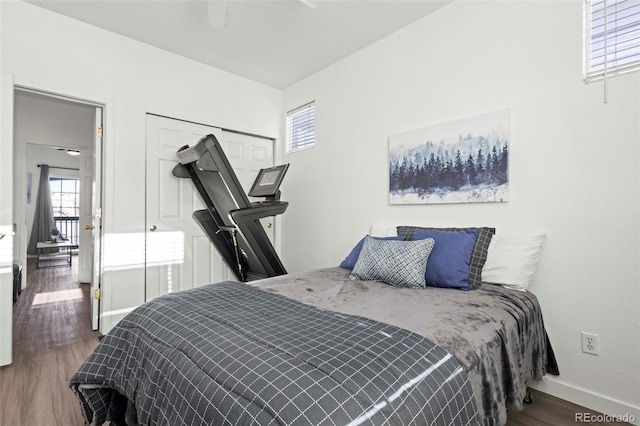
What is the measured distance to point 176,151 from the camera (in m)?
3.42

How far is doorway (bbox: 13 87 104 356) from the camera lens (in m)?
3.05

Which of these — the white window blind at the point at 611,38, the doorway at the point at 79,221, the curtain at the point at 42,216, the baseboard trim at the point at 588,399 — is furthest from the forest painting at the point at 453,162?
the curtain at the point at 42,216

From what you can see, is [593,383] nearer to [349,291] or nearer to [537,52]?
[349,291]

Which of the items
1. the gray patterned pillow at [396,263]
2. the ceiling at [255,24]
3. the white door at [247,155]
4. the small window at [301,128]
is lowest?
the gray patterned pillow at [396,263]

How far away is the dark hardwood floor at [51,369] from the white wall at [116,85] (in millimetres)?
446

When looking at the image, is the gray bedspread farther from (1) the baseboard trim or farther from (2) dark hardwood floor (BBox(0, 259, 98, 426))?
(2) dark hardwood floor (BBox(0, 259, 98, 426))

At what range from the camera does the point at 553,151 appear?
202cm

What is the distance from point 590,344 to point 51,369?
11.8 ft

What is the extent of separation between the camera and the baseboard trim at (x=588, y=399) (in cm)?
172

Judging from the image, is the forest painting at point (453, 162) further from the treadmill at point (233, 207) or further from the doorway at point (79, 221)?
the doorway at point (79, 221)

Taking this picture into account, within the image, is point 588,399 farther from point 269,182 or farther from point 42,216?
point 42,216

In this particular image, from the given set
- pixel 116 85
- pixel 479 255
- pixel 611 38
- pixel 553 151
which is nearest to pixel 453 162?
pixel 553 151

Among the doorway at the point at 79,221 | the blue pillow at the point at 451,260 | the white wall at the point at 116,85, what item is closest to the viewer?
the blue pillow at the point at 451,260

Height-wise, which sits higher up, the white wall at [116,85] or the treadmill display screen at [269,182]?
the white wall at [116,85]
